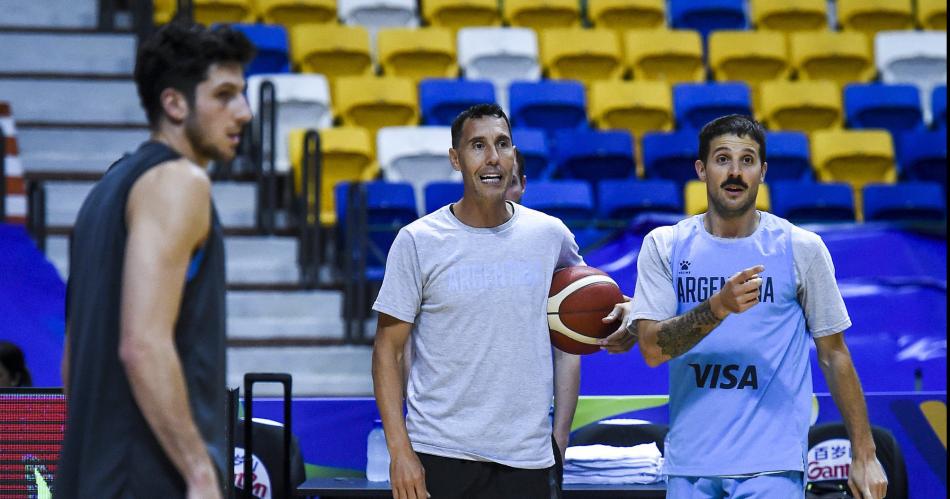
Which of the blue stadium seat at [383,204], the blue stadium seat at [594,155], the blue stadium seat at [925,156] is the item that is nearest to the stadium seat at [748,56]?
the blue stadium seat at [925,156]

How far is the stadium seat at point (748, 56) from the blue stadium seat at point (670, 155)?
197cm

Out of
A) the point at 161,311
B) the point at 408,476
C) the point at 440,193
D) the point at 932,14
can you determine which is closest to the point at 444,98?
the point at 440,193

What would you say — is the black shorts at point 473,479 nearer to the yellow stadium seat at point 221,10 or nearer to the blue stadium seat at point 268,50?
the blue stadium seat at point 268,50

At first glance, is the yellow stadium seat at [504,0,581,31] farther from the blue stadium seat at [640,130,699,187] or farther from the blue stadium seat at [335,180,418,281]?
the blue stadium seat at [335,180,418,281]

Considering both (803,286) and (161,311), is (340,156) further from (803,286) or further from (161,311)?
(161,311)

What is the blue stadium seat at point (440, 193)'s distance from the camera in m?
8.58

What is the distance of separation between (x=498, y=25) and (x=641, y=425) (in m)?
7.05

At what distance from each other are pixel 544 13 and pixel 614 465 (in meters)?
7.39

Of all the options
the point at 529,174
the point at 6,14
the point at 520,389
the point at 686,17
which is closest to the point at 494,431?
the point at 520,389

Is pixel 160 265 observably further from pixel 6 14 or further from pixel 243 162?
pixel 6 14

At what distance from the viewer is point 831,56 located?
1170 cm

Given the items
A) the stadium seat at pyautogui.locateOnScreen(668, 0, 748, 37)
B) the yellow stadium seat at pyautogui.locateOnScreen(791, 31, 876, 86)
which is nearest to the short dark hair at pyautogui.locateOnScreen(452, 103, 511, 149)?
the yellow stadium seat at pyautogui.locateOnScreen(791, 31, 876, 86)

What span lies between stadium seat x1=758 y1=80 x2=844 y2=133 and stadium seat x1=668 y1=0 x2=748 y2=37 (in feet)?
4.88

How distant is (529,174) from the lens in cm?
964
